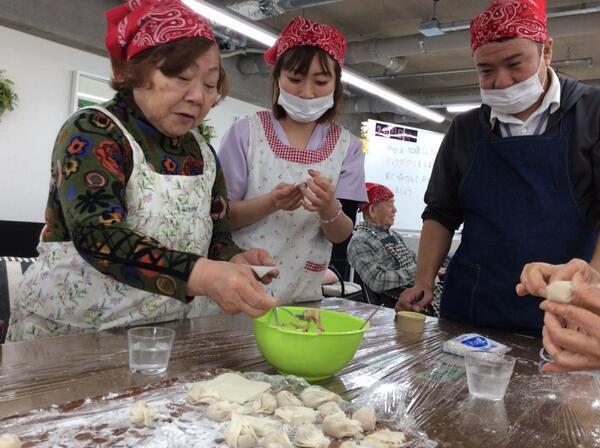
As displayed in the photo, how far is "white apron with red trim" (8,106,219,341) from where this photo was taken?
4.33 feet

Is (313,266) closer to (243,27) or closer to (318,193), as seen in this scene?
(318,193)

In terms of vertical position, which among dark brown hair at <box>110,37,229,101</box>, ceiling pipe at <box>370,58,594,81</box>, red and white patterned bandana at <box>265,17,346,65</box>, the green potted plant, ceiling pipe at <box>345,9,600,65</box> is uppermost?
ceiling pipe at <box>370,58,594,81</box>

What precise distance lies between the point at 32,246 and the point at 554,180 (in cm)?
455

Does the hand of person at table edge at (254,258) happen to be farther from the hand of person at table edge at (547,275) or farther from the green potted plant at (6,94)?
the green potted plant at (6,94)

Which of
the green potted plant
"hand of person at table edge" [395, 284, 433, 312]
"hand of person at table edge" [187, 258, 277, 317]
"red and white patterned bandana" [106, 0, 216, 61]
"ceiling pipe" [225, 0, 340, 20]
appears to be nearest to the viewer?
"hand of person at table edge" [187, 258, 277, 317]

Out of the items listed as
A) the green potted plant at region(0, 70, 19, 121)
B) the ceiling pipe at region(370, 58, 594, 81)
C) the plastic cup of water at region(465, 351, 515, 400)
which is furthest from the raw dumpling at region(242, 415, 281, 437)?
the ceiling pipe at region(370, 58, 594, 81)

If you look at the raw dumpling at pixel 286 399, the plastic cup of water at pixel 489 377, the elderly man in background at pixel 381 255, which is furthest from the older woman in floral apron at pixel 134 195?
the elderly man in background at pixel 381 255

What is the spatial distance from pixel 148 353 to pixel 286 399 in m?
0.32

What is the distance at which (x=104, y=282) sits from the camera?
4.36 ft

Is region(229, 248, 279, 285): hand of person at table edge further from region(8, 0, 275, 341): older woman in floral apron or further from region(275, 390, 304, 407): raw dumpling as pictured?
region(275, 390, 304, 407): raw dumpling

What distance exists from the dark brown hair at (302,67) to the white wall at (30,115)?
430 centimetres

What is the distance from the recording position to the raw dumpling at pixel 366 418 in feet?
2.90

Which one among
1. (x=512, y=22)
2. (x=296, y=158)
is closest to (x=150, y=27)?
(x=296, y=158)

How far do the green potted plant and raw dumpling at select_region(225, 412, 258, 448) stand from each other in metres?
5.27
